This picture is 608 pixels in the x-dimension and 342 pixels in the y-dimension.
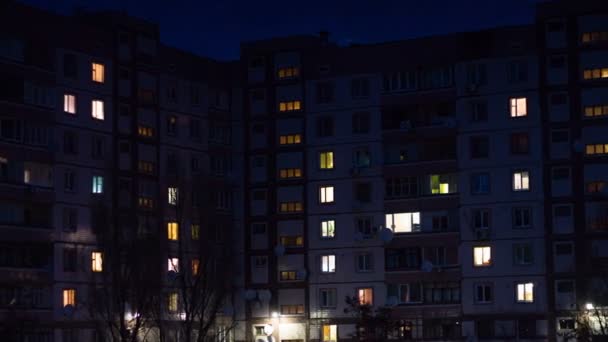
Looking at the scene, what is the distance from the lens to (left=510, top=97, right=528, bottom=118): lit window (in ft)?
311

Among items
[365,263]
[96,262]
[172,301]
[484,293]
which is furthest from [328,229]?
[96,262]

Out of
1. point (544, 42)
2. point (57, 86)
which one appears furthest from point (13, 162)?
point (544, 42)

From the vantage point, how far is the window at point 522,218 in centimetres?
9425

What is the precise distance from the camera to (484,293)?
95125 mm

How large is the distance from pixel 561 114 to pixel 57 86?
32.1m

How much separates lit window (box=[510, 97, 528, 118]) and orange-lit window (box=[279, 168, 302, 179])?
52.4 feet

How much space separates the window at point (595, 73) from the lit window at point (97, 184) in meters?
31.6

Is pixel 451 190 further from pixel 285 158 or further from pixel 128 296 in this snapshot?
pixel 128 296

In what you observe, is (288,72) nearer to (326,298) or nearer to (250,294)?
(250,294)

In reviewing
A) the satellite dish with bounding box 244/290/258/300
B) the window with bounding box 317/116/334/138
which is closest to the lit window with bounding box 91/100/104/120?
the window with bounding box 317/116/334/138

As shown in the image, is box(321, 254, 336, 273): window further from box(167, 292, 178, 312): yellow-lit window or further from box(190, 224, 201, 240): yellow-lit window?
box(167, 292, 178, 312): yellow-lit window

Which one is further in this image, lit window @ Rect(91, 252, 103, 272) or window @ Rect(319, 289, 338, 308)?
window @ Rect(319, 289, 338, 308)

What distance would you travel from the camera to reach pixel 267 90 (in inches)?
4060

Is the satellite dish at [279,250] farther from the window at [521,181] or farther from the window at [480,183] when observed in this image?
the window at [521,181]
